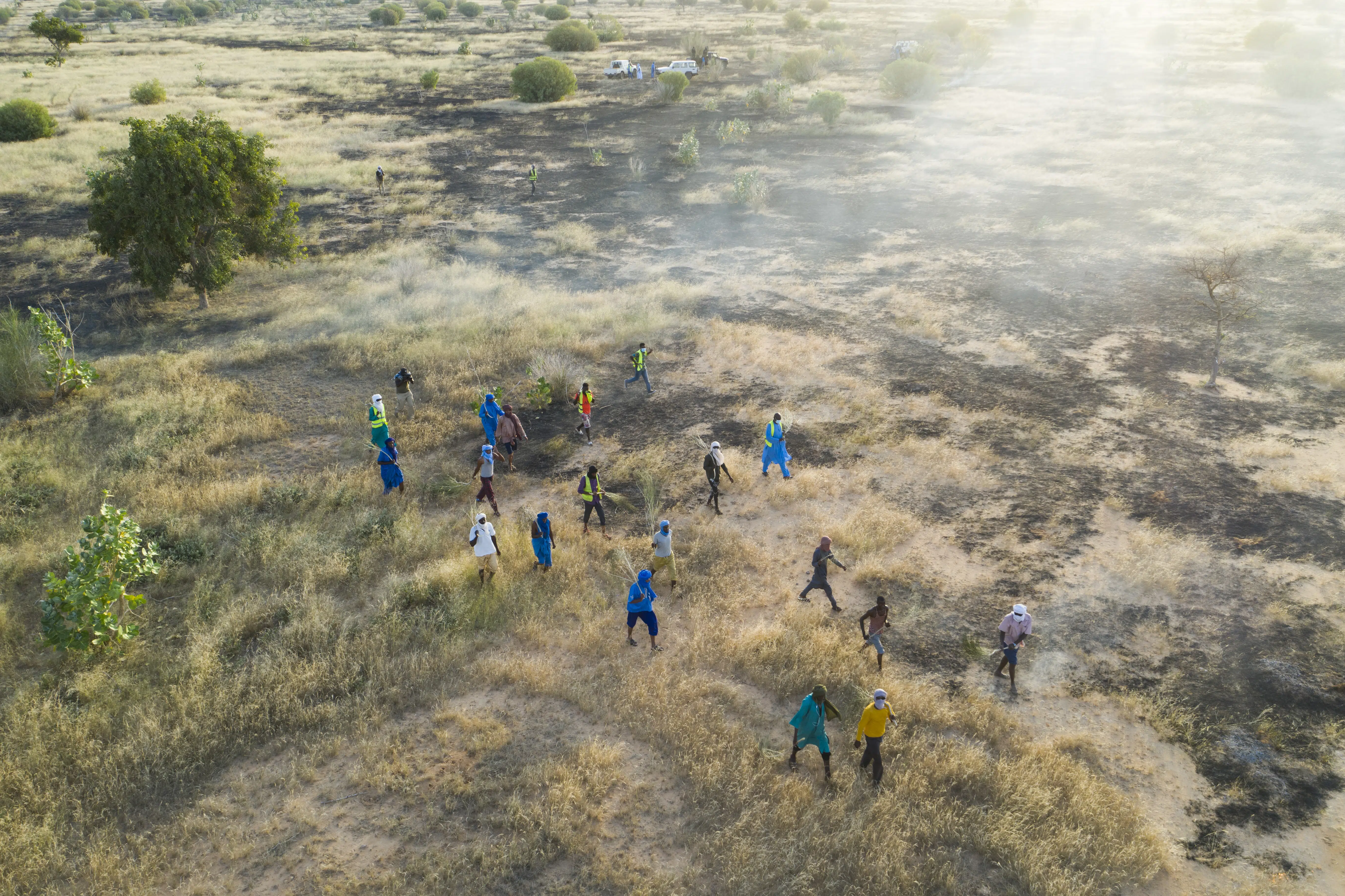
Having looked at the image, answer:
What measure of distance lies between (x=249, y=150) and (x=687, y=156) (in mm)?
17998

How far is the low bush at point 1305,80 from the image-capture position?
40.0 meters

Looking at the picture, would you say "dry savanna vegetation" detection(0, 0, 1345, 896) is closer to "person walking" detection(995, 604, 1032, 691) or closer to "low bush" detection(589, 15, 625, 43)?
"person walking" detection(995, 604, 1032, 691)

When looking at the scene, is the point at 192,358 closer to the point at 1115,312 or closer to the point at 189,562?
the point at 189,562

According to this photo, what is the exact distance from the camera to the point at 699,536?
1171 centimetres

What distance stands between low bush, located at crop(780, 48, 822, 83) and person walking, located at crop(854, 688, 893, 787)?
48.8 metres

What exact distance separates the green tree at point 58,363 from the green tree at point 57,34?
46.1 metres

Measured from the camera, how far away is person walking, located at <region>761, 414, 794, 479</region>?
12618 mm

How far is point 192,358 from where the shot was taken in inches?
668

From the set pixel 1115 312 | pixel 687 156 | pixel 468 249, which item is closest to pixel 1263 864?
pixel 1115 312

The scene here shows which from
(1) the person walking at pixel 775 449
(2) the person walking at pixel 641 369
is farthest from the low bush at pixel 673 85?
(1) the person walking at pixel 775 449

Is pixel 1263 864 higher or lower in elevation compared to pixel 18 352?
lower

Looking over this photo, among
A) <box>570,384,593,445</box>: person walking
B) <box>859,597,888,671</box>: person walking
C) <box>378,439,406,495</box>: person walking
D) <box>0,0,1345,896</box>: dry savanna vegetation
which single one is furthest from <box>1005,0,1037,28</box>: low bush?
<box>859,597,888,671</box>: person walking

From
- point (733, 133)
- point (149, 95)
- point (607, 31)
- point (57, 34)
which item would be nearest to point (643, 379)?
point (733, 133)

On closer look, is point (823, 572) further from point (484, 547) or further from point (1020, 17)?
point (1020, 17)
